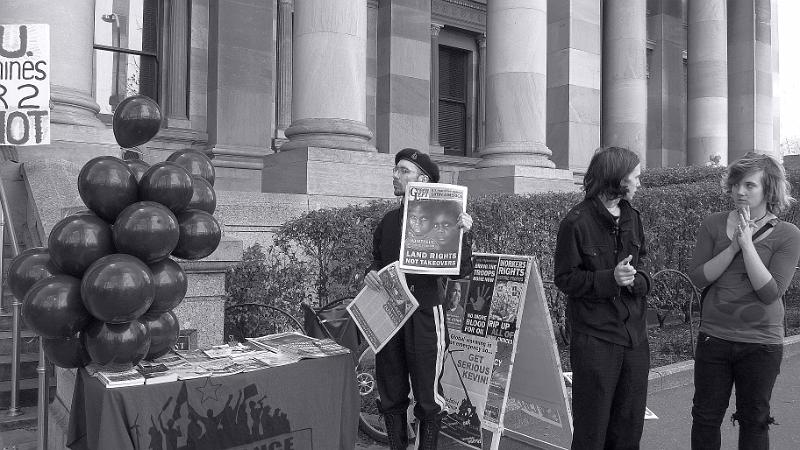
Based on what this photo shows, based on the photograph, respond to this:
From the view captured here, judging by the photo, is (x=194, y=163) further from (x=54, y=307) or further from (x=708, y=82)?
(x=708, y=82)

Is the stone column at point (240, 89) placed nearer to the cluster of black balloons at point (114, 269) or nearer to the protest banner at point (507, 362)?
the protest banner at point (507, 362)

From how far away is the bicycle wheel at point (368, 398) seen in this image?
5.17 meters

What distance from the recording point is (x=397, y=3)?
15.9 m

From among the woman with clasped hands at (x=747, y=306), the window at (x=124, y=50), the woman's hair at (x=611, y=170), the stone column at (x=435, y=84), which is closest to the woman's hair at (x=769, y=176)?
the woman with clasped hands at (x=747, y=306)

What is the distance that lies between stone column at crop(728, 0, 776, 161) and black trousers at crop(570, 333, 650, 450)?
62.9 ft

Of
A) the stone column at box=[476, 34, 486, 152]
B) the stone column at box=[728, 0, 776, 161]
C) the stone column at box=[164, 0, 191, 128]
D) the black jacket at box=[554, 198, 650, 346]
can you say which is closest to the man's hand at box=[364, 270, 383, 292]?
the black jacket at box=[554, 198, 650, 346]

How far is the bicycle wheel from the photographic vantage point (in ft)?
17.0

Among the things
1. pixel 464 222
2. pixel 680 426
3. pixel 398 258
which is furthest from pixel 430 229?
pixel 680 426

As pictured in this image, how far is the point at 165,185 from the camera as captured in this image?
350 centimetres

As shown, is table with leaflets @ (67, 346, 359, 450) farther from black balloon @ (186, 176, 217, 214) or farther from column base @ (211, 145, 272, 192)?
column base @ (211, 145, 272, 192)

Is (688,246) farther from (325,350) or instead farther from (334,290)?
(325,350)

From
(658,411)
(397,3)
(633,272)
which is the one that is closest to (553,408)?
(633,272)

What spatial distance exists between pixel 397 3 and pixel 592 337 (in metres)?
13.7

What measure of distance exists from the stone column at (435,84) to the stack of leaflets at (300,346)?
13.7 metres
